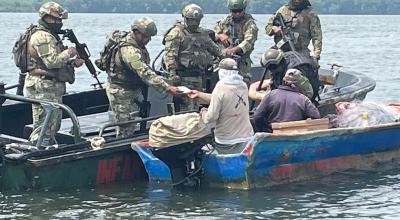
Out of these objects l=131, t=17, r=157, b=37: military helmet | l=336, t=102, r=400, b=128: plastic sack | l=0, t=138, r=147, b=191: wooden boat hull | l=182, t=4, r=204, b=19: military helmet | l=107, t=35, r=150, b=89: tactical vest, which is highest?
l=182, t=4, r=204, b=19: military helmet

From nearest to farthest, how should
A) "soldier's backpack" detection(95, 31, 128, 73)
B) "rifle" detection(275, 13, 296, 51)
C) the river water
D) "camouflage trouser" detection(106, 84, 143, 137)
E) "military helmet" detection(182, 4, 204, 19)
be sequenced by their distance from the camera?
1. the river water
2. "soldier's backpack" detection(95, 31, 128, 73)
3. "camouflage trouser" detection(106, 84, 143, 137)
4. "military helmet" detection(182, 4, 204, 19)
5. "rifle" detection(275, 13, 296, 51)

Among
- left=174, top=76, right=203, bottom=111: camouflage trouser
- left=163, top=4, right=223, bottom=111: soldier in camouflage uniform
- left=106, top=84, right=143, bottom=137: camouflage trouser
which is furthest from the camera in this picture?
left=174, top=76, right=203, bottom=111: camouflage trouser

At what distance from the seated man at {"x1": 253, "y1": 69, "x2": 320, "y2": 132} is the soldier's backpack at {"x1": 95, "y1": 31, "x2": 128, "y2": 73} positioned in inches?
70.8

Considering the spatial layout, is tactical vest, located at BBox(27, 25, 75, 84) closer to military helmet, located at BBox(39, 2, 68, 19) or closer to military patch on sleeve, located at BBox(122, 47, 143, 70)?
military helmet, located at BBox(39, 2, 68, 19)

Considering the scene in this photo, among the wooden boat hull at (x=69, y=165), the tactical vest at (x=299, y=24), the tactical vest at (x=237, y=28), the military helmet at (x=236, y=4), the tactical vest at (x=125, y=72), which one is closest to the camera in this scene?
the wooden boat hull at (x=69, y=165)

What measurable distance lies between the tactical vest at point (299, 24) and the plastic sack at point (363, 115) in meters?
1.78

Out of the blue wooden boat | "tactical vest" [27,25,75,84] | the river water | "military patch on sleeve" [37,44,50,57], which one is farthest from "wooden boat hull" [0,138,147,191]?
"military patch on sleeve" [37,44,50,57]

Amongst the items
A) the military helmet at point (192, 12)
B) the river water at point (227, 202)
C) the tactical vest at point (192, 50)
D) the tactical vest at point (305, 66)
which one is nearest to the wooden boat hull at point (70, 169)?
the river water at point (227, 202)

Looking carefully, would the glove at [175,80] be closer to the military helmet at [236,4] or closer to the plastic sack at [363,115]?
the military helmet at [236,4]

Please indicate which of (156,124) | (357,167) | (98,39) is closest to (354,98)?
(357,167)

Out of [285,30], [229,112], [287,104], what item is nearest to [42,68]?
[229,112]

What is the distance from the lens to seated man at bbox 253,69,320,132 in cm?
1277

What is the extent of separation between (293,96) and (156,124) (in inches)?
65.2

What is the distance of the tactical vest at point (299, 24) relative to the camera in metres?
15.9
